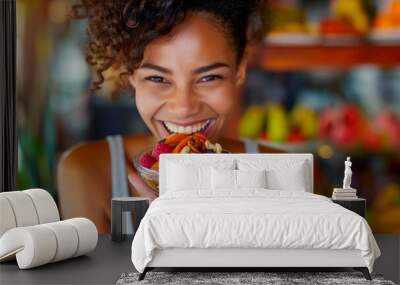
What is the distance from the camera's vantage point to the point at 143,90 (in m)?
7.96

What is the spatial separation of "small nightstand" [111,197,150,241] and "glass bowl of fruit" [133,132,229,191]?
64 cm

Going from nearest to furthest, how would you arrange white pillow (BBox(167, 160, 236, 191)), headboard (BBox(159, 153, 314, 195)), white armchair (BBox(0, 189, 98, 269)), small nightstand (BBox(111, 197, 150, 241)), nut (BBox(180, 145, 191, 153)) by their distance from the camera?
white armchair (BBox(0, 189, 98, 269)) < white pillow (BBox(167, 160, 236, 191)) < small nightstand (BBox(111, 197, 150, 241)) < headboard (BBox(159, 153, 314, 195)) < nut (BBox(180, 145, 191, 153))

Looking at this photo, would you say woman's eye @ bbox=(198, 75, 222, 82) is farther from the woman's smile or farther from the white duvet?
the white duvet

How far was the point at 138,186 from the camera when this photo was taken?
26.1ft

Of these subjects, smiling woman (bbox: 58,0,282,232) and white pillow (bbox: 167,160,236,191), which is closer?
white pillow (bbox: 167,160,236,191)

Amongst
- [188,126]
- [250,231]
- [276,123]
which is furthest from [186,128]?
[250,231]

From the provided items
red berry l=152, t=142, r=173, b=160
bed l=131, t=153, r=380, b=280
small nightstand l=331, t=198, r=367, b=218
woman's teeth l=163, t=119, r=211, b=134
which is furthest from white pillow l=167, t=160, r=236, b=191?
bed l=131, t=153, r=380, b=280

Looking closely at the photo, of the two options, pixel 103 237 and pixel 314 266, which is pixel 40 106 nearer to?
pixel 103 237

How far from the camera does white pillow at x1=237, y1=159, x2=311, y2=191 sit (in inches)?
274

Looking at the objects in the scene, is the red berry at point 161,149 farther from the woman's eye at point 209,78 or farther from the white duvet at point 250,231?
the white duvet at point 250,231

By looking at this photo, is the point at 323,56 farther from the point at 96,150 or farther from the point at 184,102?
the point at 96,150

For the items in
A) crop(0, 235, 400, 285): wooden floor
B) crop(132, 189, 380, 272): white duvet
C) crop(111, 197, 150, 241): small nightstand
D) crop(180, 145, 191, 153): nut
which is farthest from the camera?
crop(180, 145, 191, 153): nut

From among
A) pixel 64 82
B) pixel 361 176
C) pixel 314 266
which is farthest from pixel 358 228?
pixel 64 82

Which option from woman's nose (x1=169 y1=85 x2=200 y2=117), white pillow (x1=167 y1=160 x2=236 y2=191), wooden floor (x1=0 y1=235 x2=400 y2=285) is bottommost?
wooden floor (x1=0 y1=235 x2=400 y2=285)
